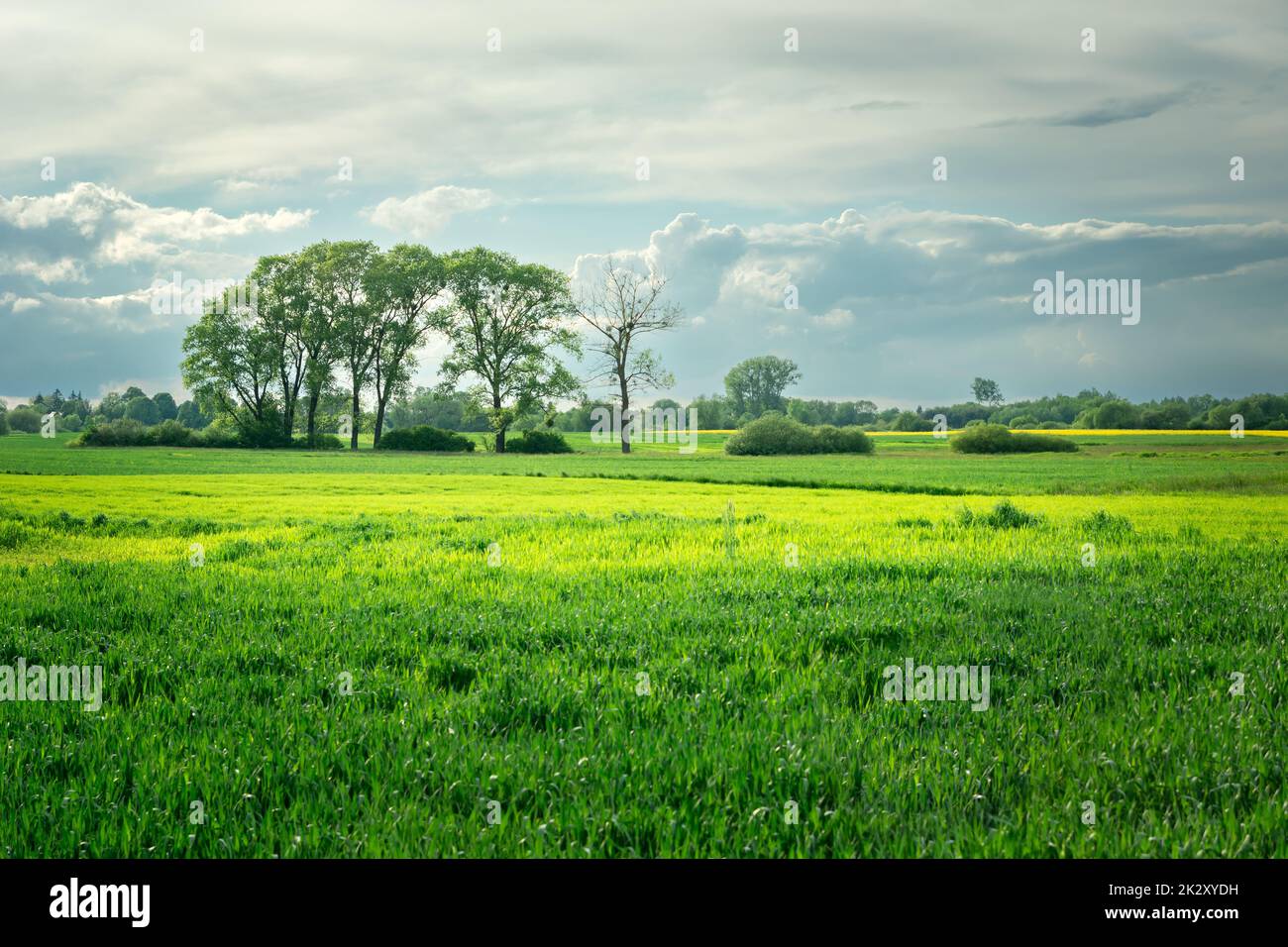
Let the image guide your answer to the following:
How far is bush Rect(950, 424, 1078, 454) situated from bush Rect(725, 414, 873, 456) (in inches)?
355

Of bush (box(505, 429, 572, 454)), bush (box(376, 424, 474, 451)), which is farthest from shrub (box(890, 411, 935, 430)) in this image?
bush (box(376, 424, 474, 451))

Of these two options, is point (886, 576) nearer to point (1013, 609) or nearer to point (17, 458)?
point (1013, 609)

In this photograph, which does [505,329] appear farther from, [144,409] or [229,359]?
[144,409]

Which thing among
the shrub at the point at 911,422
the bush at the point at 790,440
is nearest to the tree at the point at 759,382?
the shrub at the point at 911,422

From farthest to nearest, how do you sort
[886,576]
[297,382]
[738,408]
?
1. [738,408]
2. [297,382]
3. [886,576]

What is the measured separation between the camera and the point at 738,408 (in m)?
120

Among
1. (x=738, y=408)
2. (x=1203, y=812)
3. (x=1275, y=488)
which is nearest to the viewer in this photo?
(x=1203, y=812)

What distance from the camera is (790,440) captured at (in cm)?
7762

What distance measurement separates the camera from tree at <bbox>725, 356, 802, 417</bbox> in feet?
388

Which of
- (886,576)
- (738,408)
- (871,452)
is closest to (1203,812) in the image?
(886,576)

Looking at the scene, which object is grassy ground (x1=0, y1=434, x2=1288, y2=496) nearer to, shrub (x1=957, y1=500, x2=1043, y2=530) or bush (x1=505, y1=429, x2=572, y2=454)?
bush (x1=505, y1=429, x2=572, y2=454)

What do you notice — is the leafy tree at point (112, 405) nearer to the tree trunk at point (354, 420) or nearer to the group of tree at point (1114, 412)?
the tree trunk at point (354, 420)

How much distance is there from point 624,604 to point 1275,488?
111 feet

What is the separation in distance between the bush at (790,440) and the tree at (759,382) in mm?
38630
